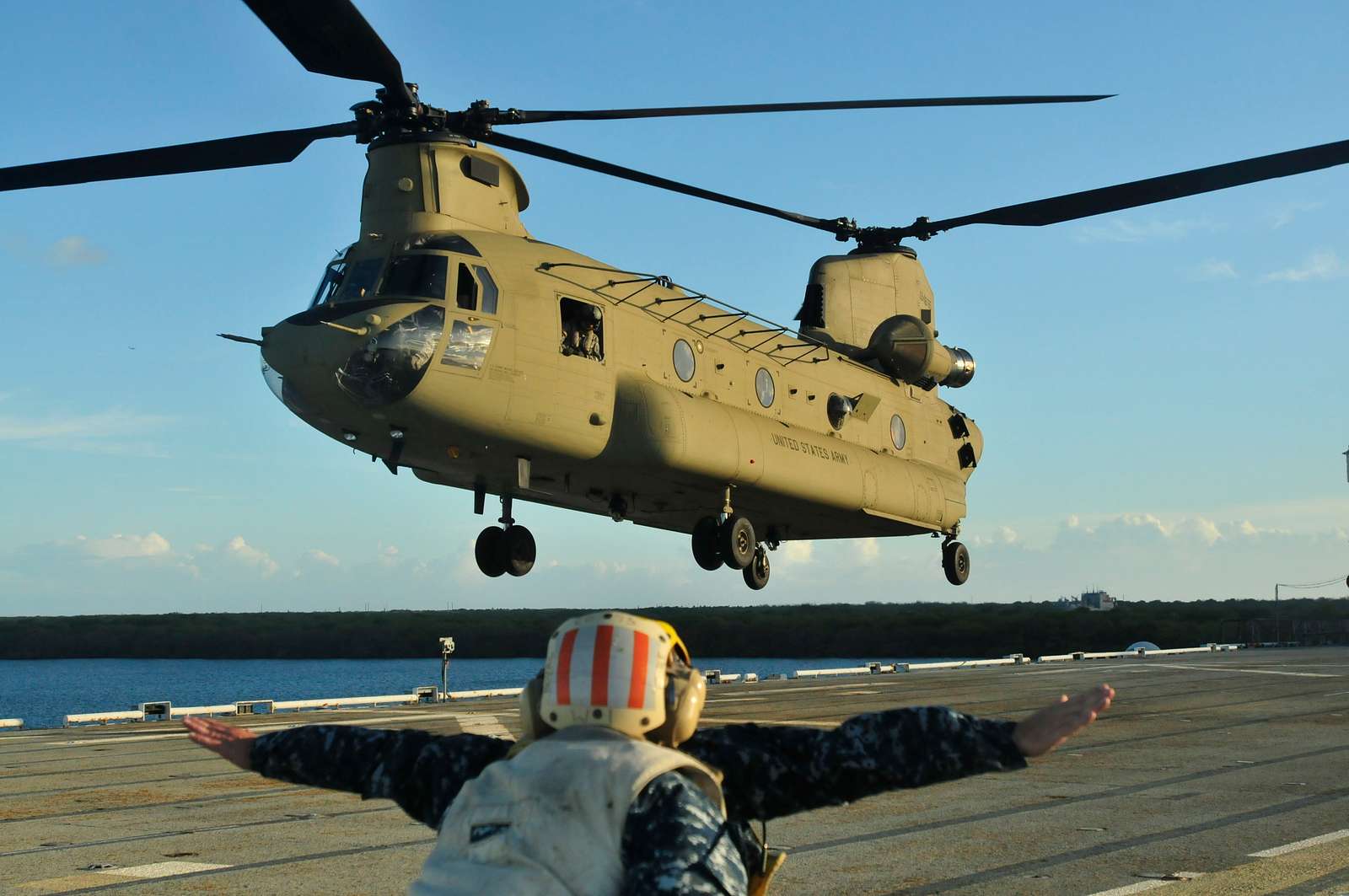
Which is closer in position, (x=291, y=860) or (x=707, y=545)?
(x=291, y=860)

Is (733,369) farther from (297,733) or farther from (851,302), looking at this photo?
(297,733)

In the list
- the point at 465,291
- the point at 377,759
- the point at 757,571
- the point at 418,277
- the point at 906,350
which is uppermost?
the point at 906,350

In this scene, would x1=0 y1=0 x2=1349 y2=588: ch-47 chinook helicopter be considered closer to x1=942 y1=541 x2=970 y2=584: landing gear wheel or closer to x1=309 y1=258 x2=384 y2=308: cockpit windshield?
x1=309 y1=258 x2=384 y2=308: cockpit windshield

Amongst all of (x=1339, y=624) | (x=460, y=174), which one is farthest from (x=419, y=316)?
(x=1339, y=624)

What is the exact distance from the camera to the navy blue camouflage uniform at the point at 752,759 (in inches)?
148

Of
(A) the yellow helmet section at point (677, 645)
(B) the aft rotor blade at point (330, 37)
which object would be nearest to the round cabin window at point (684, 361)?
(B) the aft rotor blade at point (330, 37)

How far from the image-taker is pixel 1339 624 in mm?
80625

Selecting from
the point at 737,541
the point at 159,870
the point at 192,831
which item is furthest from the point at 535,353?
the point at 159,870

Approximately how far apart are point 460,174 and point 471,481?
469 cm

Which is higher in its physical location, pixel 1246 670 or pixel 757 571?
pixel 757 571

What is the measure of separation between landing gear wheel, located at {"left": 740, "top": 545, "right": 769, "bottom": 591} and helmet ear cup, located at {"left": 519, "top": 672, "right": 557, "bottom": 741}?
69.8ft

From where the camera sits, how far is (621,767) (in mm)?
3328

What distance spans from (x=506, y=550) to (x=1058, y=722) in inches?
794

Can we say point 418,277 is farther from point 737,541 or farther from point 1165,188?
point 1165,188
